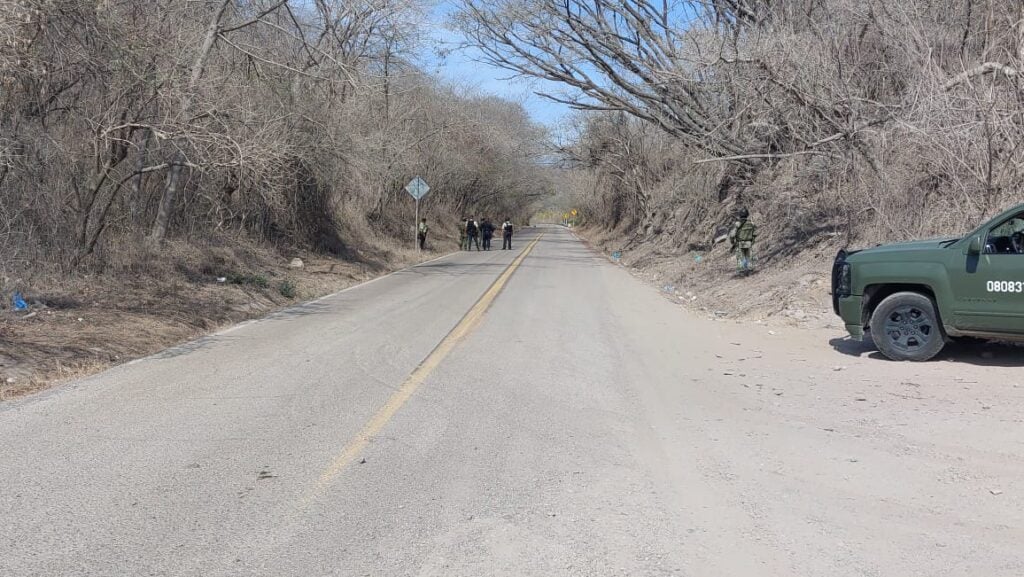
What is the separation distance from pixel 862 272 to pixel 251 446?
273 inches

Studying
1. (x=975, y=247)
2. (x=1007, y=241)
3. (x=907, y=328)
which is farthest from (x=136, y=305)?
(x=1007, y=241)

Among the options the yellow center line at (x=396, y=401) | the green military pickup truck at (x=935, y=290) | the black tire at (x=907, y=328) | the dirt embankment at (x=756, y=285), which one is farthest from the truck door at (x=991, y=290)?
the yellow center line at (x=396, y=401)

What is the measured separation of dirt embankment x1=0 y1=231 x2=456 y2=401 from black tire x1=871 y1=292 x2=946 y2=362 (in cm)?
891

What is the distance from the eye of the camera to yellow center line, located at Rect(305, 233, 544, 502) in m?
5.29

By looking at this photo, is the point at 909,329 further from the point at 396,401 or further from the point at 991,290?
the point at 396,401

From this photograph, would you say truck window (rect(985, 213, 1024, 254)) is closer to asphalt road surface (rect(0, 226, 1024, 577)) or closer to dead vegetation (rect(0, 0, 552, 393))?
asphalt road surface (rect(0, 226, 1024, 577))

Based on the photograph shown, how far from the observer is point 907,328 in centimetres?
902

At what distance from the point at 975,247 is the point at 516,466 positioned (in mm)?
5936

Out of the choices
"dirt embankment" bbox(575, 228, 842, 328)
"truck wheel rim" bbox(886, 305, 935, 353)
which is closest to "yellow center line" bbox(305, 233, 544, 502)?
"dirt embankment" bbox(575, 228, 842, 328)

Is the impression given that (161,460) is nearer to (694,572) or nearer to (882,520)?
(694,572)

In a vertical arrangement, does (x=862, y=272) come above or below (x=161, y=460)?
above

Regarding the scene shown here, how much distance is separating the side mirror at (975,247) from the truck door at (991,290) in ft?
0.20

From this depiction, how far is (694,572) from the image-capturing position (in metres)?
3.87

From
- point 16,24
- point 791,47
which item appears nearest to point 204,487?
point 16,24
